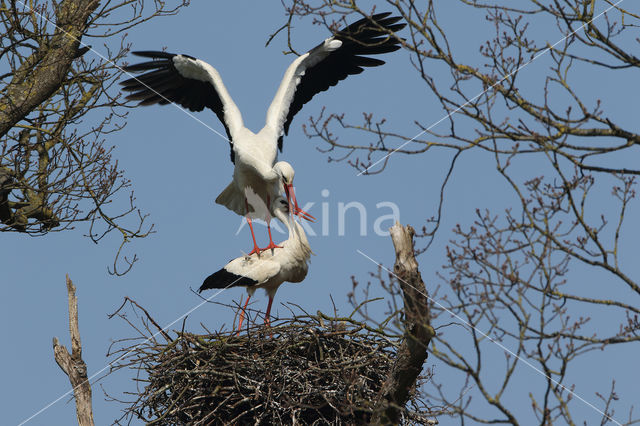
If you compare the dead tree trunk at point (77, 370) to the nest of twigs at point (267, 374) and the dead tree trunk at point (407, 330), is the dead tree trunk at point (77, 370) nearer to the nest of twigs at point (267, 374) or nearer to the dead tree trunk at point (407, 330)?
the nest of twigs at point (267, 374)

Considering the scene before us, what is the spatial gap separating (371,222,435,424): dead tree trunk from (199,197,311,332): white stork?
A: 2827mm

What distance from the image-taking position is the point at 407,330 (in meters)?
5.51

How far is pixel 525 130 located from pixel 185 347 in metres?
3.49

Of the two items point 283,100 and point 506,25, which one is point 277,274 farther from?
point 506,25

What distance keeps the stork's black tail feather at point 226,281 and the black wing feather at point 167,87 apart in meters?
2.21

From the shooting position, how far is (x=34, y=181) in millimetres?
8945

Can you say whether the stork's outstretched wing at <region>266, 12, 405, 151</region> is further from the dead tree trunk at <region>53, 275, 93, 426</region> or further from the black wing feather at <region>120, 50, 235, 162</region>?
the dead tree trunk at <region>53, 275, 93, 426</region>

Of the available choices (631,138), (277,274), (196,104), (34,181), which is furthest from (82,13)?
(631,138)

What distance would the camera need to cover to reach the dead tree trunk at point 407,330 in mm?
5465

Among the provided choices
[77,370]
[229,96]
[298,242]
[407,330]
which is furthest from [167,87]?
[407,330]

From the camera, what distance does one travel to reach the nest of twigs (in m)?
7.16

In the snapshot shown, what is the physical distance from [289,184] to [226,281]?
1.35 meters

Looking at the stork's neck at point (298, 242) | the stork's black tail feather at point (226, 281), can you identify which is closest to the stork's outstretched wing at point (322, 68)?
the stork's neck at point (298, 242)

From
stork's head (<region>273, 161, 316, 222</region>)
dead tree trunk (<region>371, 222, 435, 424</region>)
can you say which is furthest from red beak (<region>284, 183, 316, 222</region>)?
dead tree trunk (<region>371, 222, 435, 424</region>)
